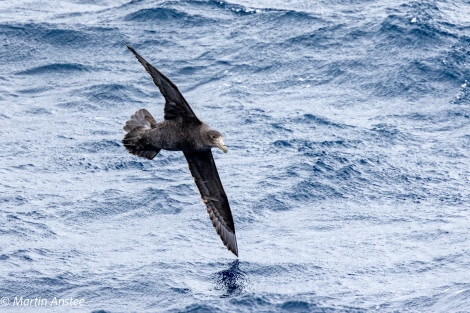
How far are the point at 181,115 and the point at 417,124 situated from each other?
30.9 ft

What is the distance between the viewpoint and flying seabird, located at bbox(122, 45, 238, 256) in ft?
50.1

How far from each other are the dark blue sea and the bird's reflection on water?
0.03 meters

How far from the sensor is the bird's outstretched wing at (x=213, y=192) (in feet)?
56.3

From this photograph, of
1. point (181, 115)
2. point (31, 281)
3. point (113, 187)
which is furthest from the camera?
point (113, 187)

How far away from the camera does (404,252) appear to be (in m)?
19.3

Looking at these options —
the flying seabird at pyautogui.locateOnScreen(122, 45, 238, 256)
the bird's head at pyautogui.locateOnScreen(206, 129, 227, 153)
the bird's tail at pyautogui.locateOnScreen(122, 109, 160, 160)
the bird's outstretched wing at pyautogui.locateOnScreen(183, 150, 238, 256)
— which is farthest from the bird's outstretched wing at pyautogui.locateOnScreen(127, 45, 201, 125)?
the bird's outstretched wing at pyautogui.locateOnScreen(183, 150, 238, 256)

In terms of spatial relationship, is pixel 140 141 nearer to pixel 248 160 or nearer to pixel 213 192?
pixel 213 192

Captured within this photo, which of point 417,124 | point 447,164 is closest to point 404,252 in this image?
point 447,164

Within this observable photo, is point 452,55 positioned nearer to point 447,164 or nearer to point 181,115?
point 447,164

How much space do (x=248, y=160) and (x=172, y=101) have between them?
293 inches

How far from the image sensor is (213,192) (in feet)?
57.8

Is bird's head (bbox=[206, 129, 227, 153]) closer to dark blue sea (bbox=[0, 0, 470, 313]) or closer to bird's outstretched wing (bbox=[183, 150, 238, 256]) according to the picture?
bird's outstretched wing (bbox=[183, 150, 238, 256])

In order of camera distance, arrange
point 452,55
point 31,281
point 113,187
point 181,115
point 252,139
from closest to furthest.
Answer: point 181,115 < point 31,281 < point 113,187 < point 252,139 < point 452,55

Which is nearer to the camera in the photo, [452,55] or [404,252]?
[404,252]
